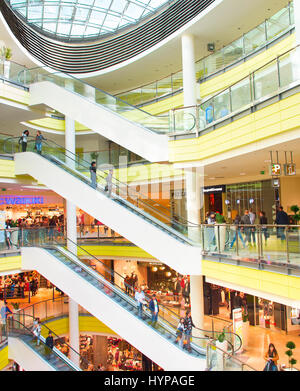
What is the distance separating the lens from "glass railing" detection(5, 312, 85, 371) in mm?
14609

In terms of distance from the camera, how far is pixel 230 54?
51.3 feet

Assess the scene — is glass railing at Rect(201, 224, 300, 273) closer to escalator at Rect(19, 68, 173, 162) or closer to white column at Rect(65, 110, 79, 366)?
escalator at Rect(19, 68, 173, 162)

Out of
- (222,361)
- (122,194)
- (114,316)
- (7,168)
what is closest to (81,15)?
(7,168)

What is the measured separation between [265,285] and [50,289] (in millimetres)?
17729

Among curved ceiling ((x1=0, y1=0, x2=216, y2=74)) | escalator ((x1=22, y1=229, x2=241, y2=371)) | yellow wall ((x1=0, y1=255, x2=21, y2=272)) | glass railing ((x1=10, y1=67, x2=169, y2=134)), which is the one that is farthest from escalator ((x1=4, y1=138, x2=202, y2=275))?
curved ceiling ((x1=0, y1=0, x2=216, y2=74))

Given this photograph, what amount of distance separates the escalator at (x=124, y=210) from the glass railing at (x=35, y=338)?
17.8 ft

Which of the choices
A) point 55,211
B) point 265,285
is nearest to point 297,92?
point 265,285

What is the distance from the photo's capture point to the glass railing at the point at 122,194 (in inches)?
521

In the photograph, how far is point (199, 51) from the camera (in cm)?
1833

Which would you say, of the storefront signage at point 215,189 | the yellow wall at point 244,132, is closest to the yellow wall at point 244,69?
the yellow wall at point 244,132

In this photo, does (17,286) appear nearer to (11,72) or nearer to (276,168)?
(11,72)

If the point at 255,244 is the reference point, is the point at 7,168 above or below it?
above

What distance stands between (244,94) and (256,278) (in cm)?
467
